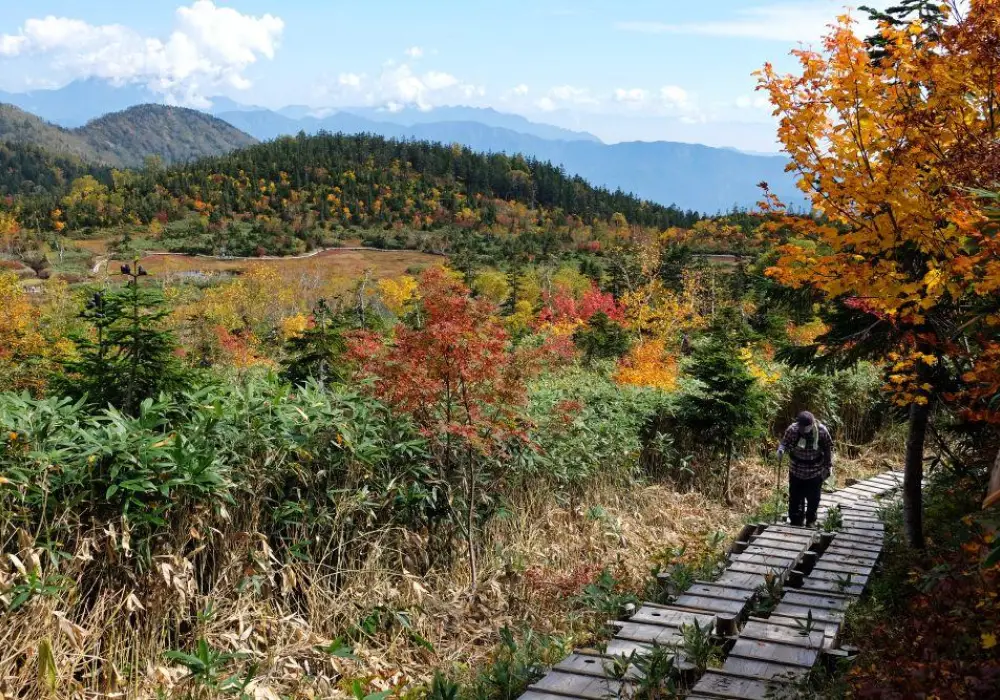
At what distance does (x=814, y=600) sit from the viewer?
478 centimetres

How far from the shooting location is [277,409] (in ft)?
16.5

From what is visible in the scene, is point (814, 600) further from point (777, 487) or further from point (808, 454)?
point (777, 487)

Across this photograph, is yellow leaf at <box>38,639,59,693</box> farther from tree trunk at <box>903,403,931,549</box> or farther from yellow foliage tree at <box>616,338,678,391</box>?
yellow foliage tree at <box>616,338,678,391</box>

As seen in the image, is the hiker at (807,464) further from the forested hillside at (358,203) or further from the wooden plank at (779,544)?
the forested hillside at (358,203)

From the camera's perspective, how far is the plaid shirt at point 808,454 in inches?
276

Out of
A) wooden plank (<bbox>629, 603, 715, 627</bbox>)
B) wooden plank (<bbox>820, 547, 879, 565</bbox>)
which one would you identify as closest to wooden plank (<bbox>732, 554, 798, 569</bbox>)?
wooden plank (<bbox>820, 547, 879, 565</bbox>)

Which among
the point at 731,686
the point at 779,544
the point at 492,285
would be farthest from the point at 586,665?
the point at 492,285

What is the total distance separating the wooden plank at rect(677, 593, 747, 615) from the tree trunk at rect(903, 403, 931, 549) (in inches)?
65.7

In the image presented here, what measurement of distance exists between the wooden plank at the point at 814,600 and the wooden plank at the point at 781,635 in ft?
1.97

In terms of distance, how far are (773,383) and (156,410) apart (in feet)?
29.1

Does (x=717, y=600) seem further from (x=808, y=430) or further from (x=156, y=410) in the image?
(x=156, y=410)

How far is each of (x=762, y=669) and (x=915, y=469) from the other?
2.46m

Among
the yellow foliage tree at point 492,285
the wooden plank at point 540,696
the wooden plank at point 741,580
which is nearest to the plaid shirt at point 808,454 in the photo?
the wooden plank at point 741,580

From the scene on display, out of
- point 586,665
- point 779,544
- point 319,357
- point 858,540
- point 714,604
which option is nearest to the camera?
point 586,665
